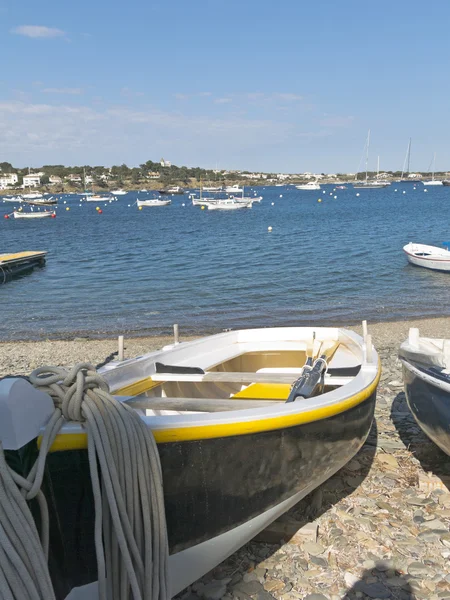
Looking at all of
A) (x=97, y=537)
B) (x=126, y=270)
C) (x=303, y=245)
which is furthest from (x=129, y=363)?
(x=303, y=245)

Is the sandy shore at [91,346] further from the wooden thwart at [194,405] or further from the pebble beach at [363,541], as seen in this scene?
the wooden thwart at [194,405]

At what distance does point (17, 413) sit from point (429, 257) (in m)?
21.8

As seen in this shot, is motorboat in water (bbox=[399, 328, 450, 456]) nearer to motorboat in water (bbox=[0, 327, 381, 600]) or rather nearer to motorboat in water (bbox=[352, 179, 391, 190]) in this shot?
motorboat in water (bbox=[0, 327, 381, 600])

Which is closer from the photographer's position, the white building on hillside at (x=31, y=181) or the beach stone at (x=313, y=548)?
the beach stone at (x=313, y=548)

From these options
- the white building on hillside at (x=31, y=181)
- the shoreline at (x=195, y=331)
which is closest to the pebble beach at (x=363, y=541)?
the shoreline at (x=195, y=331)

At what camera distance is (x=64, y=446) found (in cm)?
333

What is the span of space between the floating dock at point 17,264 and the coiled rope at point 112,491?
23.5 metres

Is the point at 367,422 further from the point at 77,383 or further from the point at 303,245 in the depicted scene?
the point at 303,245

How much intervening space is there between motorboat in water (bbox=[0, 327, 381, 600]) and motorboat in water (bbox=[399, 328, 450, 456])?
0.43 meters

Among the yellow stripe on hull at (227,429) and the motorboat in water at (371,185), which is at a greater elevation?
the yellow stripe on hull at (227,429)

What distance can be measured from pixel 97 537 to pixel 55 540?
0.35 m

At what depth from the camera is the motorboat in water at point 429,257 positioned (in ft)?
72.2

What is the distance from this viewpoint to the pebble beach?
4.21m

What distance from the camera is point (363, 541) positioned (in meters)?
4.71
